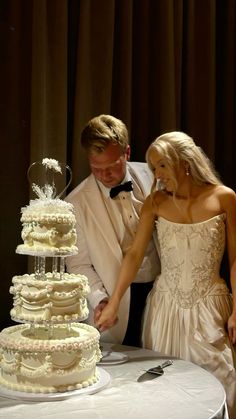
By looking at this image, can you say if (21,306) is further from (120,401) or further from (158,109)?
(158,109)

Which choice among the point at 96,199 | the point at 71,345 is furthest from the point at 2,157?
the point at 71,345

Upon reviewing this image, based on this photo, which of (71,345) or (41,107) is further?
(41,107)

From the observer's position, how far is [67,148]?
2.91 metres

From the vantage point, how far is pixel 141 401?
1.78 meters

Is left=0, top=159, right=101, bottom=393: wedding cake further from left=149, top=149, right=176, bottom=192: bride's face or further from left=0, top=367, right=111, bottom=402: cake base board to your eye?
left=149, top=149, right=176, bottom=192: bride's face

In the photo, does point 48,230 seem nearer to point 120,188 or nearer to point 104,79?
point 120,188

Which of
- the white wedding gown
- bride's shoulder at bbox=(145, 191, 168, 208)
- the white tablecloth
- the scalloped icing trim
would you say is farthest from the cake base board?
bride's shoulder at bbox=(145, 191, 168, 208)

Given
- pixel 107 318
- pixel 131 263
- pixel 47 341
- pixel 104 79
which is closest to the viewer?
pixel 47 341

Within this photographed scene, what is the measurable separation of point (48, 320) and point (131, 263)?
2.29 feet

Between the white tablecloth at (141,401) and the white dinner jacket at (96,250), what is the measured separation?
1.64ft

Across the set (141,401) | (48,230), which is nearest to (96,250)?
(48,230)

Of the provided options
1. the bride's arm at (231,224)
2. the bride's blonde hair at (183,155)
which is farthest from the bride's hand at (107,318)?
the bride's blonde hair at (183,155)

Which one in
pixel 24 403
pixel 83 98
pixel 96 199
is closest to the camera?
pixel 24 403

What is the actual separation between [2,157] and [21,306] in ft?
3.22
